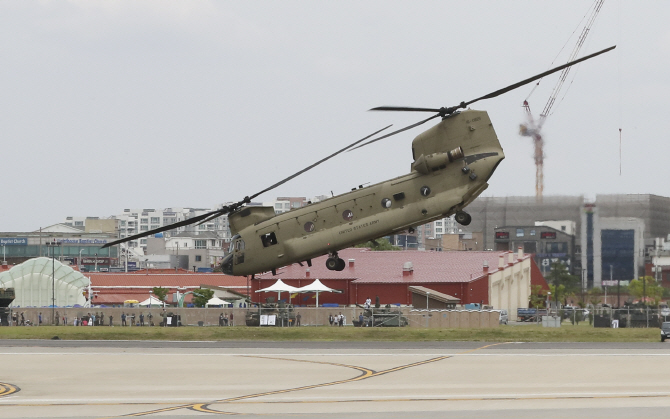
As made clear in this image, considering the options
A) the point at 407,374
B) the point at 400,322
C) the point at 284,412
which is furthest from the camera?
the point at 400,322

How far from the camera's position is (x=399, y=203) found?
42375 mm

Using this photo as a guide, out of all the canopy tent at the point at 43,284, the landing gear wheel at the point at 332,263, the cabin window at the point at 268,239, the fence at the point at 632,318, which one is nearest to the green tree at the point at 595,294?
the fence at the point at 632,318

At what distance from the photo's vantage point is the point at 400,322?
6506 cm

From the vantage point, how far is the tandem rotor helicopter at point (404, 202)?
4181 centimetres

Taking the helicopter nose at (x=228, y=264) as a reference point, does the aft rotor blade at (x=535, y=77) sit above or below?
above

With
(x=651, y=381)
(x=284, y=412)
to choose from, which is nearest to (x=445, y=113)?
(x=651, y=381)

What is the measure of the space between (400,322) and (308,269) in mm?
30036

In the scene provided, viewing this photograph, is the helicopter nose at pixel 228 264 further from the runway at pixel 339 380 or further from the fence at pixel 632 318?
the fence at pixel 632 318

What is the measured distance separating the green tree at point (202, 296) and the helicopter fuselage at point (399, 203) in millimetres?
47091

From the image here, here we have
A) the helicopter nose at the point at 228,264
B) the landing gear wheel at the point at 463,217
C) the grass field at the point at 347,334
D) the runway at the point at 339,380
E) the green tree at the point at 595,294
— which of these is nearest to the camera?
the runway at the point at 339,380

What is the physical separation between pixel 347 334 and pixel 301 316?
31.6ft

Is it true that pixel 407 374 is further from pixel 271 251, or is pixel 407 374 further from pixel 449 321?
pixel 449 321

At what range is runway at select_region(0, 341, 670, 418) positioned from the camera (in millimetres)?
27812

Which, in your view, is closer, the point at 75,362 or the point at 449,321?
the point at 75,362
